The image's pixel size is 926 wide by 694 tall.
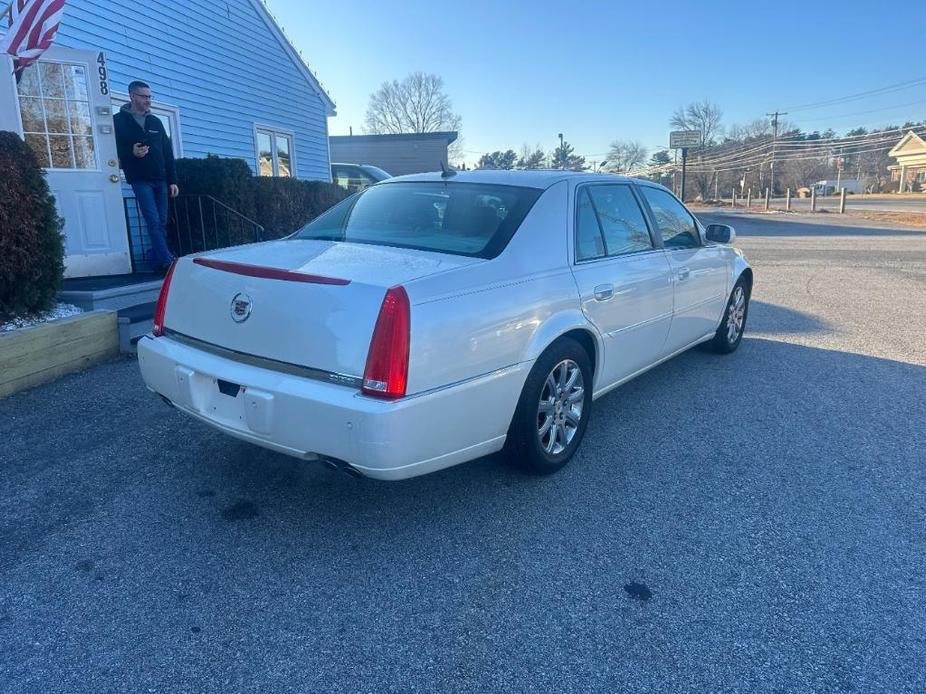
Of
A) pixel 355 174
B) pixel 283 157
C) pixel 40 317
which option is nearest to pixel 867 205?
pixel 355 174

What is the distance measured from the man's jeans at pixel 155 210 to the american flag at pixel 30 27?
1.47 m

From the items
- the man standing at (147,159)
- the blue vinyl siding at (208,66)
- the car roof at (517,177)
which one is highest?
the blue vinyl siding at (208,66)

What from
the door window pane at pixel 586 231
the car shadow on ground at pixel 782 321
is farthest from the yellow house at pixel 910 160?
the door window pane at pixel 586 231

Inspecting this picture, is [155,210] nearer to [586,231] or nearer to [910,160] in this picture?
[586,231]

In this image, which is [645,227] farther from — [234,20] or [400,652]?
[234,20]

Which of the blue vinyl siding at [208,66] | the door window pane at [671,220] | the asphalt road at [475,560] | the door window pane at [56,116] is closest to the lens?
the asphalt road at [475,560]

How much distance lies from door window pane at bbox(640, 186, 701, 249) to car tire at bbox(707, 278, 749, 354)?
0.92 metres

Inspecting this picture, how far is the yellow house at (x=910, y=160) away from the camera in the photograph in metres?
71.1

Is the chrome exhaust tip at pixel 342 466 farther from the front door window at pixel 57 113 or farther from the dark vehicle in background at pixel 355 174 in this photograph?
the dark vehicle in background at pixel 355 174

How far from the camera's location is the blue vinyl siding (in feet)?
29.4

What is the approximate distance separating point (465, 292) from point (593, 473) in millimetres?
1396

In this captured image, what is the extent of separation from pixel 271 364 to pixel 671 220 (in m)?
3.27

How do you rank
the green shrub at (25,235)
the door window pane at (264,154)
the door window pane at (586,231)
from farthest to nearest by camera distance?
the door window pane at (264,154)
the green shrub at (25,235)
the door window pane at (586,231)

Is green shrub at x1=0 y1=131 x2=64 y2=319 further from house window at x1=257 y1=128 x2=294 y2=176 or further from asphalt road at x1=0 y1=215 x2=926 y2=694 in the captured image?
house window at x1=257 y1=128 x2=294 y2=176
